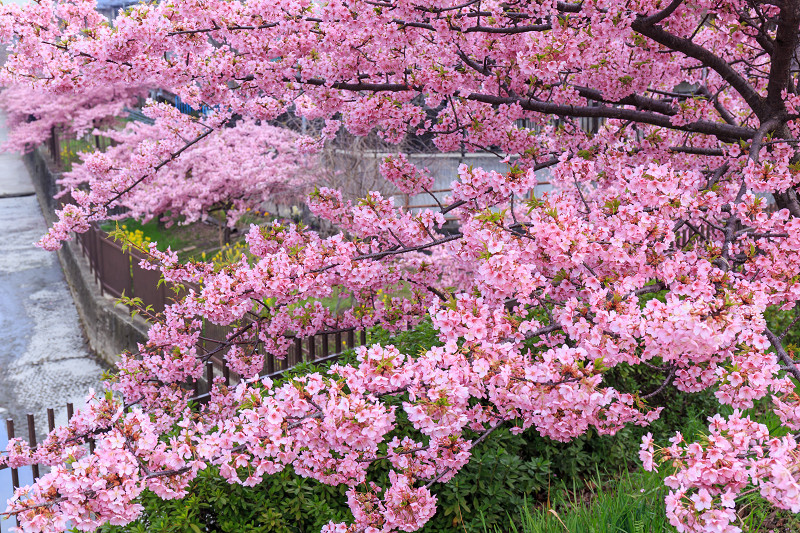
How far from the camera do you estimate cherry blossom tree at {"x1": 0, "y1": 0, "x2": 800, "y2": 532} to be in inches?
103

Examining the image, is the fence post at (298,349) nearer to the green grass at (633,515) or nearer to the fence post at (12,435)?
the fence post at (12,435)

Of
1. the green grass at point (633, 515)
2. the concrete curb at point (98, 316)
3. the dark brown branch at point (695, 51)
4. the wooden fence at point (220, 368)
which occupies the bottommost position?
the concrete curb at point (98, 316)

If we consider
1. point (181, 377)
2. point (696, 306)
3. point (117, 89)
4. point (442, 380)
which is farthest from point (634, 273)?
point (117, 89)

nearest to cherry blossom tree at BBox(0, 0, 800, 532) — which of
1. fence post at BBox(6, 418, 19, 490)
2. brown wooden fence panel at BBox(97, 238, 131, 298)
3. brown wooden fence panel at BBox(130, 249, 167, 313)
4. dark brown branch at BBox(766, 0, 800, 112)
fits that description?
dark brown branch at BBox(766, 0, 800, 112)

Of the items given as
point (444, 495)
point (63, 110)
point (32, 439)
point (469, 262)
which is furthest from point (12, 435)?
point (63, 110)

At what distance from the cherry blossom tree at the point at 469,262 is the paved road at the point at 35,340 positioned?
427cm

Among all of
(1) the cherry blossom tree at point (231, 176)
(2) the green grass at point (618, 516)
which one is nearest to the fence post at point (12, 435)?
(2) the green grass at point (618, 516)

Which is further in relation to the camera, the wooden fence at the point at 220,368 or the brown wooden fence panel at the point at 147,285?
the brown wooden fence panel at the point at 147,285

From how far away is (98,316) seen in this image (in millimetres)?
12211

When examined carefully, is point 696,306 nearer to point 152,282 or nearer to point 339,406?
point 339,406

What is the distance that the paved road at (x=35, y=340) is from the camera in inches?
437

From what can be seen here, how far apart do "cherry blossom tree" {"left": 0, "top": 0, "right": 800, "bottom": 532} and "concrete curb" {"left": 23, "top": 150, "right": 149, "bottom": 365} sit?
4.03 metres

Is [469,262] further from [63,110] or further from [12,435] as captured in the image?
[63,110]

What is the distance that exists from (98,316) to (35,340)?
2544mm
